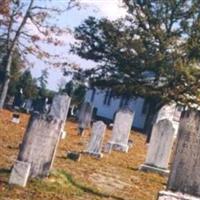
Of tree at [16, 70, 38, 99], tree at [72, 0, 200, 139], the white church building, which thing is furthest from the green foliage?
the white church building

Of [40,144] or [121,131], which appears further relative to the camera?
[121,131]

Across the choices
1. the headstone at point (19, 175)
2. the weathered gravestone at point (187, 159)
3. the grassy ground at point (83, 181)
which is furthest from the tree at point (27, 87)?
the weathered gravestone at point (187, 159)

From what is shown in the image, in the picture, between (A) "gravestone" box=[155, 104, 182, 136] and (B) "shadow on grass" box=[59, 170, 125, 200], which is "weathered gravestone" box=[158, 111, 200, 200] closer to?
(B) "shadow on grass" box=[59, 170, 125, 200]

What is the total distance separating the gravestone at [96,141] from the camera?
1711cm

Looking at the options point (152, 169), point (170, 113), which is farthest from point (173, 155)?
point (170, 113)

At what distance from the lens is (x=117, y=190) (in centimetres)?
1166

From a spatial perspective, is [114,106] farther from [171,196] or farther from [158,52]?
[171,196]

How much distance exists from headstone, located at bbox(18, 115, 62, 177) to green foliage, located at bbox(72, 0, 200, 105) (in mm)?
22728

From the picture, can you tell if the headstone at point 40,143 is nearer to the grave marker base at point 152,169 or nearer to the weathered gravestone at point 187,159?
the weathered gravestone at point 187,159

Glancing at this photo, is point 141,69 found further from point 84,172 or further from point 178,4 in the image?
point 84,172

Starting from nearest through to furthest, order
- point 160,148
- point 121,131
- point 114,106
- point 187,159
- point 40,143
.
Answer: point 187,159 < point 40,143 < point 160,148 < point 121,131 < point 114,106

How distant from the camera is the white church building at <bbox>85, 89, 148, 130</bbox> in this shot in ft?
191

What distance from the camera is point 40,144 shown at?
10.6 m

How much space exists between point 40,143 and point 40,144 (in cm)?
2
